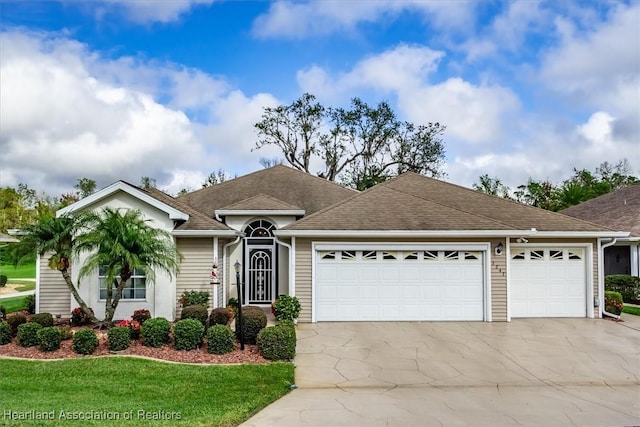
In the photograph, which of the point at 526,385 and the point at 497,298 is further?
the point at 497,298

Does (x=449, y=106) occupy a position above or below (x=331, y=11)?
above

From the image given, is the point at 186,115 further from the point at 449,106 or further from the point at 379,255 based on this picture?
the point at 449,106

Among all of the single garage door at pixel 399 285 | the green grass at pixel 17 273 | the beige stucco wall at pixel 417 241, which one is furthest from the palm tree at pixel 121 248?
the green grass at pixel 17 273

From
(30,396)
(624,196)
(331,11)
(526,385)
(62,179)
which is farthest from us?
(62,179)

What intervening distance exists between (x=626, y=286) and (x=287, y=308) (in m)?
14.4

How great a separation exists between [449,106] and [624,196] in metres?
10.7

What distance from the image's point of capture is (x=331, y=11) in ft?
37.1

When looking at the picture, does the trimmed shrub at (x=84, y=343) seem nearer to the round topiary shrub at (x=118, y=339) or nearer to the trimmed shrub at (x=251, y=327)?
the round topiary shrub at (x=118, y=339)

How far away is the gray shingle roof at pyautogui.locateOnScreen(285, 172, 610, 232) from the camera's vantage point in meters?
12.2

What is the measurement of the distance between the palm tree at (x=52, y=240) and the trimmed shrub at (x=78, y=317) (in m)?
0.84

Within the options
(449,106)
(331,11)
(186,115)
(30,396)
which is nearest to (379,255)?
(331,11)

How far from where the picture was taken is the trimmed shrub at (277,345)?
8242mm

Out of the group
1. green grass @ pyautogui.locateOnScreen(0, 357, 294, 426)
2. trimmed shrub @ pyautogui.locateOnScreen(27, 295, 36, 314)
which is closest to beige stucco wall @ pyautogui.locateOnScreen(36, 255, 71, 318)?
trimmed shrub @ pyautogui.locateOnScreen(27, 295, 36, 314)

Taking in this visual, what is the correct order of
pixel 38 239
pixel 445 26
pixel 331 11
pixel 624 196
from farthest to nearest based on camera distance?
pixel 624 196 → pixel 445 26 → pixel 331 11 → pixel 38 239
